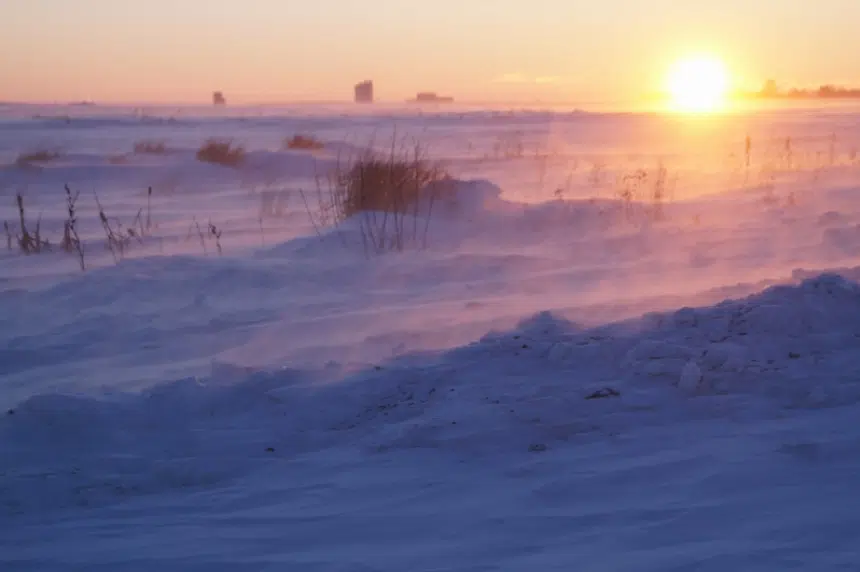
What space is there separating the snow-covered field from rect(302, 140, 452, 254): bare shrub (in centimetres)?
26

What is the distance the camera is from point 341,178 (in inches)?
437

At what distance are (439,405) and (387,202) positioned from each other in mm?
6347

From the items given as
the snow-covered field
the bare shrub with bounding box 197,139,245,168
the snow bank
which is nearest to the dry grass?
the snow-covered field

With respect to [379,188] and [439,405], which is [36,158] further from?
[439,405]

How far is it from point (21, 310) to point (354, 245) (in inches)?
127

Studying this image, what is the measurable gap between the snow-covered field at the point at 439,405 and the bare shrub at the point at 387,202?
257mm

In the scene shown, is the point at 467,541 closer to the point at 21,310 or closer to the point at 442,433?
the point at 442,433

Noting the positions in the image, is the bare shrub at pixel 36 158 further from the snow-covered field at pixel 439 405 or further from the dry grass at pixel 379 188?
the dry grass at pixel 379 188

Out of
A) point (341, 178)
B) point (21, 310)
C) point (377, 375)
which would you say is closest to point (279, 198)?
point (341, 178)

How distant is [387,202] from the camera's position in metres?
10.3

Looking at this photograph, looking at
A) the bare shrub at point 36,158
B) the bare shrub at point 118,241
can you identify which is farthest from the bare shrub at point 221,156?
the bare shrub at point 118,241

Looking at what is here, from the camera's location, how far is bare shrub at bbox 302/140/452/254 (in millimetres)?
9203

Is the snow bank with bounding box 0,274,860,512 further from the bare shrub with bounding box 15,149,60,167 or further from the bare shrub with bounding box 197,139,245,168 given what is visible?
the bare shrub with bounding box 15,149,60,167

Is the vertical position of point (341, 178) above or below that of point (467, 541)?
above
